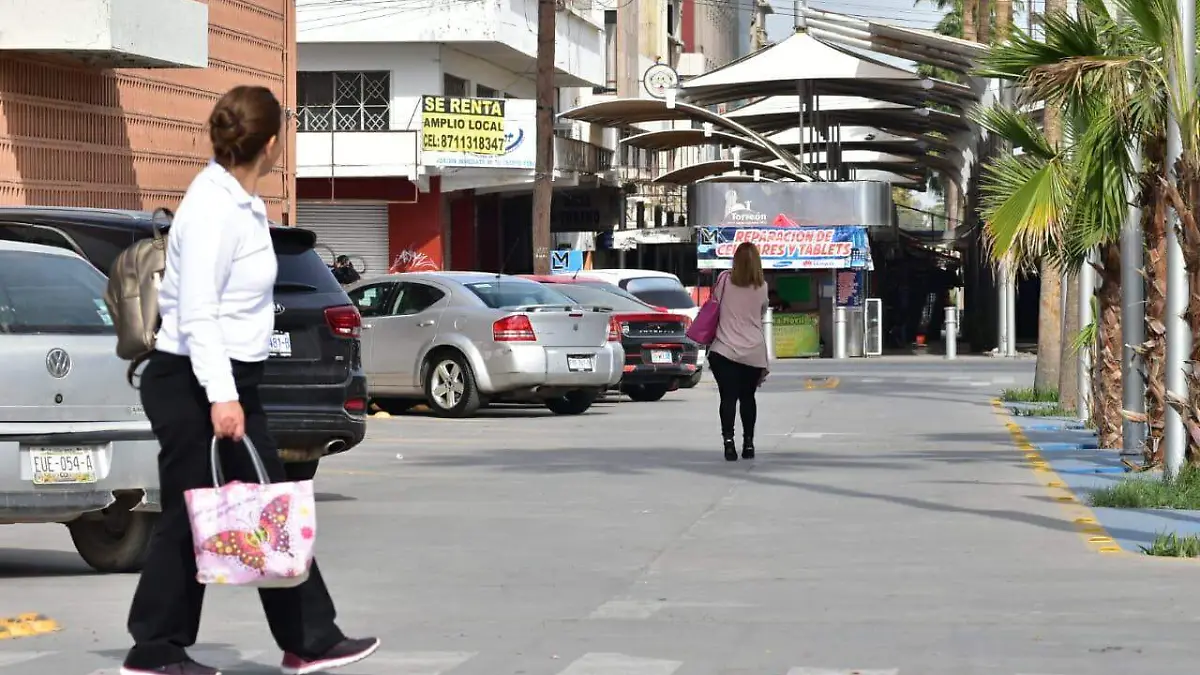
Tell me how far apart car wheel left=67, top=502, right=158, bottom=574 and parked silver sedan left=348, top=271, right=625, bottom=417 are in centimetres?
1268

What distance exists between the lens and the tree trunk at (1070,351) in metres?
23.6

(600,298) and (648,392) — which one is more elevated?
(600,298)

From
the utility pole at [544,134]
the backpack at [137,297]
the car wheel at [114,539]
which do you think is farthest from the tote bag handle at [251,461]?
the utility pole at [544,134]

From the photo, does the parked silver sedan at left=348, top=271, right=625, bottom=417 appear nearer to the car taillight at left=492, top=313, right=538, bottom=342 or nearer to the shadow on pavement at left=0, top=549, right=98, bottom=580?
the car taillight at left=492, top=313, right=538, bottom=342

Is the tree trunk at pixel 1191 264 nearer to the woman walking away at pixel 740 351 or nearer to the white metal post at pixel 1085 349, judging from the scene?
the woman walking away at pixel 740 351

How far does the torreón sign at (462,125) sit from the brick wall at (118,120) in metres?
11.4

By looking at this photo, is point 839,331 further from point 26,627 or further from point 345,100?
point 26,627

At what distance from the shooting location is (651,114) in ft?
160

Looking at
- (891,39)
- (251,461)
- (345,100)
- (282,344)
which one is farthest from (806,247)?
(251,461)

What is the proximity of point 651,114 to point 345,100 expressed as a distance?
7.10 metres

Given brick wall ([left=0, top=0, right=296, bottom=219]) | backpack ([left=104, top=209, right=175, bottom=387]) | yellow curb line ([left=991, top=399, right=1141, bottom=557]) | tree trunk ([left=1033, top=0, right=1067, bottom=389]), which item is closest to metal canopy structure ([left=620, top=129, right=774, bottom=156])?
brick wall ([left=0, top=0, right=296, bottom=219])

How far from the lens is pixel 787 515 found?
43.2 ft

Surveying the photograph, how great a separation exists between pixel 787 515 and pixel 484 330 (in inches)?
412

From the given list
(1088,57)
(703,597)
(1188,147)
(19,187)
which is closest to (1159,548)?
(703,597)
